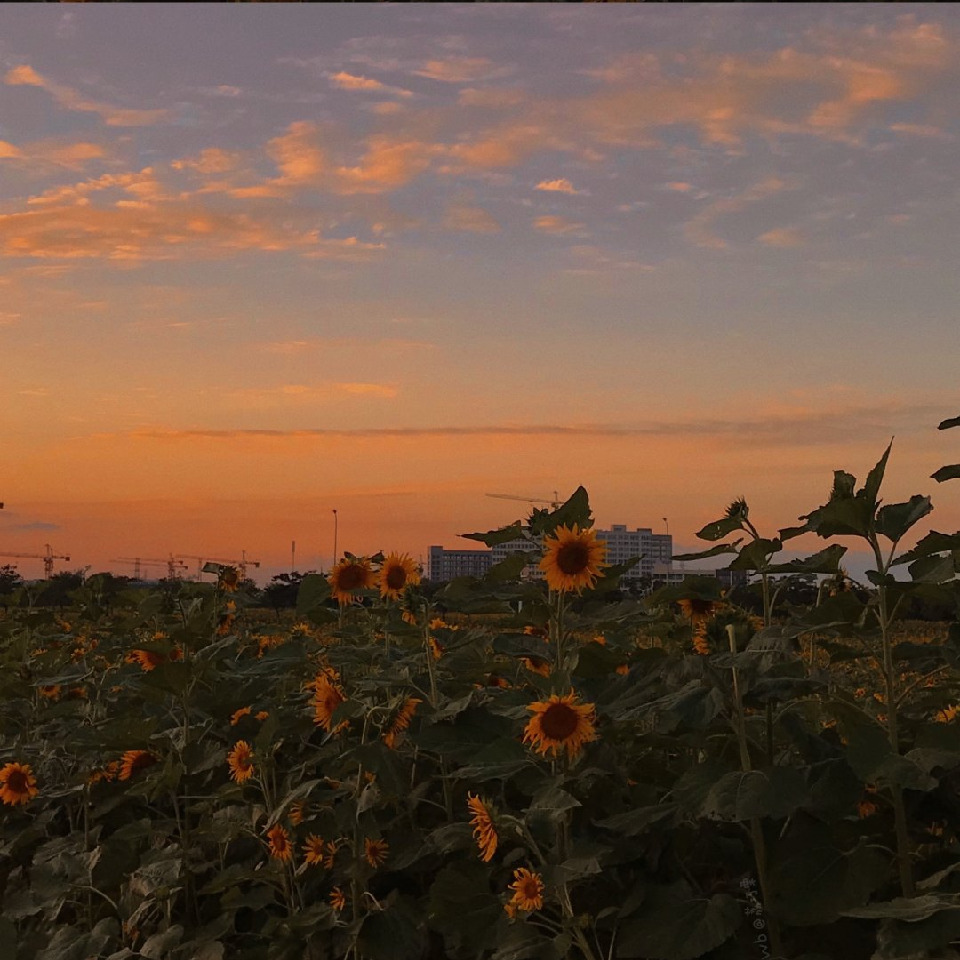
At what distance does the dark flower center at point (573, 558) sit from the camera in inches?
146

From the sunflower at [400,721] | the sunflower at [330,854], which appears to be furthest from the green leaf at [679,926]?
the sunflower at [330,854]

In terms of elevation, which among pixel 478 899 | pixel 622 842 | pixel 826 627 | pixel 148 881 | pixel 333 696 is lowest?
pixel 148 881

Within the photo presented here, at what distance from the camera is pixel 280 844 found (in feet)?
13.9

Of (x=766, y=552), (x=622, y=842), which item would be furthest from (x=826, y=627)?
(x=622, y=842)

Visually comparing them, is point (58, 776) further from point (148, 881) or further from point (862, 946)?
point (862, 946)

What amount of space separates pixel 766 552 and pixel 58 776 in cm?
389

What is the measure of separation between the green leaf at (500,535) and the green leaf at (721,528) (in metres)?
0.58

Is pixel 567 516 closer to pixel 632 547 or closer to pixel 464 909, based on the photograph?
pixel 464 909

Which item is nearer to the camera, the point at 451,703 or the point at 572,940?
the point at 572,940

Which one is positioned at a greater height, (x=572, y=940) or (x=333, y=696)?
(x=333, y=696)

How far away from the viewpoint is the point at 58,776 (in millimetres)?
5805

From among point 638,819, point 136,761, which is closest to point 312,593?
point 136,761

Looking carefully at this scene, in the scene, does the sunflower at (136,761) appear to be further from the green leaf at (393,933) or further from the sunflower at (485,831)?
the sunflower at (485,831)

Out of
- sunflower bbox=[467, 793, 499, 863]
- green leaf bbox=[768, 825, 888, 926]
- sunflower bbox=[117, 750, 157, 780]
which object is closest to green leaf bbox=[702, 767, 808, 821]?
green leaf bbox=[768, 825, 888, 926]
